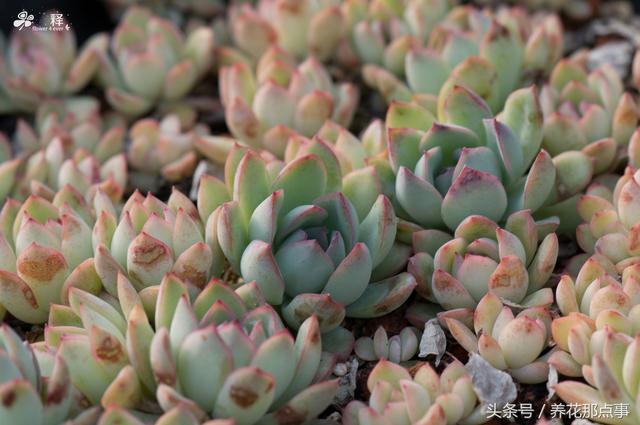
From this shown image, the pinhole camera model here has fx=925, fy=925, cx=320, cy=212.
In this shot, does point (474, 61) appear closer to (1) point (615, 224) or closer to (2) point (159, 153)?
(1) point (615, 224)

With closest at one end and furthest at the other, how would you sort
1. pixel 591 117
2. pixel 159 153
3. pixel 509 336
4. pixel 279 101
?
1. pixel 509 336
2. pixel 591 117
3. pixel 279 101
4. pixel 159 153

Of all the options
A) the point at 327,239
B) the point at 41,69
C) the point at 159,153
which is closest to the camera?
the point at 327,239

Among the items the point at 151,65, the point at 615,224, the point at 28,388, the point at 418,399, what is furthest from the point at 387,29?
the point at 28,388

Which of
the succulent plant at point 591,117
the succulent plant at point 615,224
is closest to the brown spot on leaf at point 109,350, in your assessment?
the succulent plant at point 615,224

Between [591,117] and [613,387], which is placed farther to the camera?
[591,117]

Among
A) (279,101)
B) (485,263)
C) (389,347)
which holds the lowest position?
(389,347)

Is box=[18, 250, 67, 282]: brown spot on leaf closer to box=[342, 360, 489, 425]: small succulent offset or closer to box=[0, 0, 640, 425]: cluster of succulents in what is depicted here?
box=[0, 0, 640, 425]: cluster of succulents
